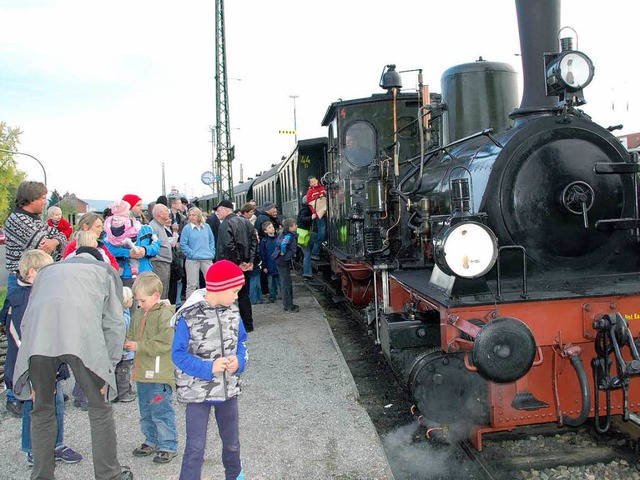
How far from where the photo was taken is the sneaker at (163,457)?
3.70 m

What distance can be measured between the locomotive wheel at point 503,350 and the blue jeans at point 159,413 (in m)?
2.01

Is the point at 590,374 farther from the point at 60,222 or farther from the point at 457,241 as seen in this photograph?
the point at 60,222

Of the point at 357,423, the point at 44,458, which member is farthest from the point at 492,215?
the point at 44,458

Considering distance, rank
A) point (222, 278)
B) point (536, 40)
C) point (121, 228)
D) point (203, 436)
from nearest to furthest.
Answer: point (222, 278), point (203, 436), point (536, 40), point (121, 228)

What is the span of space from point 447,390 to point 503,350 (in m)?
0.65

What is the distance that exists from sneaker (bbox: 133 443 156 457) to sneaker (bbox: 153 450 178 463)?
0.40 feet

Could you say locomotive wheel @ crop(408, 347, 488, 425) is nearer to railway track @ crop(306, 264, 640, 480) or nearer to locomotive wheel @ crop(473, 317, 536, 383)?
railway track @ crop(306, 264, 640, 480)

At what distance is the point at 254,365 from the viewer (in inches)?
233

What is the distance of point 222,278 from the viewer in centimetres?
292

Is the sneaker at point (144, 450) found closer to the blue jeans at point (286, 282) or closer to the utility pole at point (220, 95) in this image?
the blue jeans at point (286, 282)

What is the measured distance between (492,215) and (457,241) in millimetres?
565

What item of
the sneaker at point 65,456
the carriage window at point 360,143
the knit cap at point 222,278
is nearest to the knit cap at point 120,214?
the sneaker at point 65,456

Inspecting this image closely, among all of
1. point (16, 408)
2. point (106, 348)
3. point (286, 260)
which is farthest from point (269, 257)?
point (106, 348)

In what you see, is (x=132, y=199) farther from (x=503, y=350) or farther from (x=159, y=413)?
(x=503, y=350)
